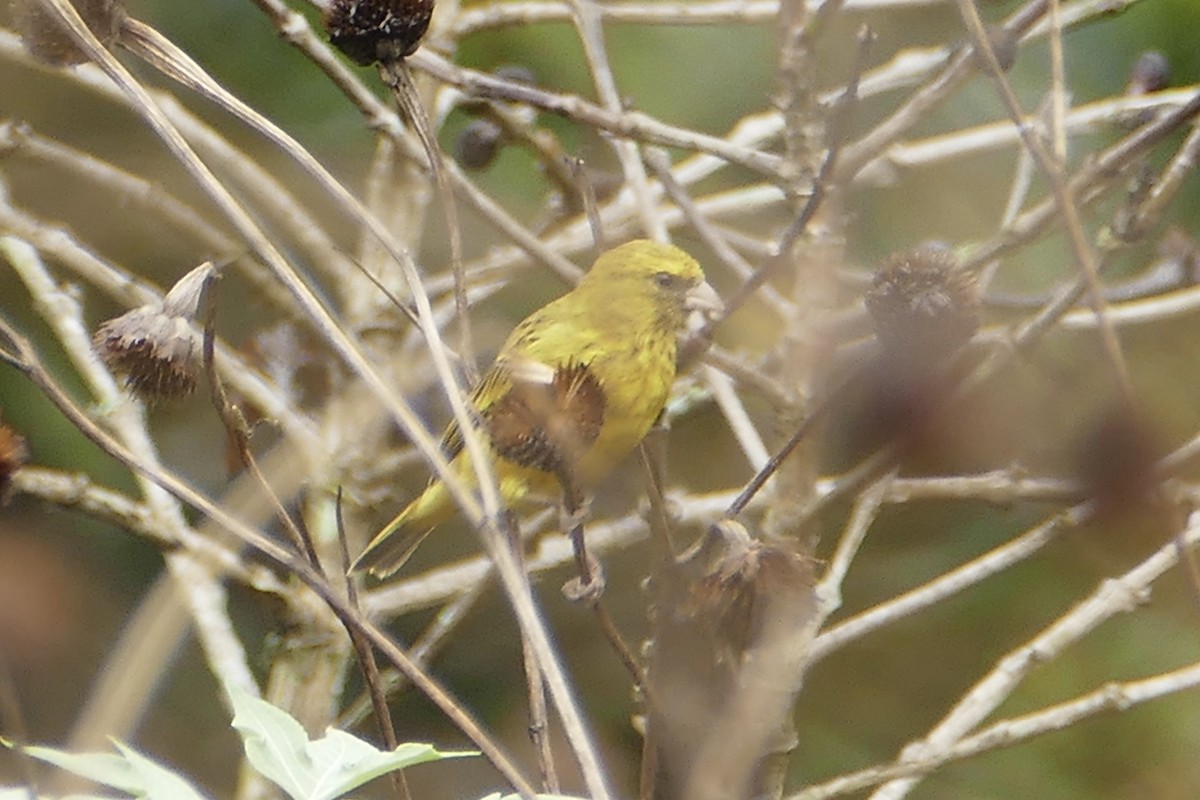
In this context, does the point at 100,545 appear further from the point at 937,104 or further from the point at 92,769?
the point at 92,769

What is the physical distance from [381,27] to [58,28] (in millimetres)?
→ 182

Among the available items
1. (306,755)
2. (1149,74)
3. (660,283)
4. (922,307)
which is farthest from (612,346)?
(306,755)

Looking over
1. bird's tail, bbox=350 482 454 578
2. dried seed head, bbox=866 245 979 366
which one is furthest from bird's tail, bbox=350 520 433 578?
dried seed head, bbox=866 245 979 366

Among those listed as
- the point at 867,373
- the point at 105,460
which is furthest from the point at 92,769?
the point at 105,460

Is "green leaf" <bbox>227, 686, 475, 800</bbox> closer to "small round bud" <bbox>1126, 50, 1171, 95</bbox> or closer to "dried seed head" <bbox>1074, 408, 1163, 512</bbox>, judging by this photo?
"dried seed head" <bbox>1074, 408, 1163, 512</bbox>

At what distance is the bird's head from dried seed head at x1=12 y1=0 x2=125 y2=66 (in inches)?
29.2

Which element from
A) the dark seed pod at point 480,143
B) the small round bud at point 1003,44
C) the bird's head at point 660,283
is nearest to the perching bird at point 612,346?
the bird's head at point 660,283

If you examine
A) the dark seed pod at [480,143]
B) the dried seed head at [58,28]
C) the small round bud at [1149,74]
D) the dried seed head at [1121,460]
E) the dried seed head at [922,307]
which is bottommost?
the dried seed head at [1121,460]

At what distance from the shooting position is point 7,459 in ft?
2.49

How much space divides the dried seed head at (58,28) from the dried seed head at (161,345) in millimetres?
141

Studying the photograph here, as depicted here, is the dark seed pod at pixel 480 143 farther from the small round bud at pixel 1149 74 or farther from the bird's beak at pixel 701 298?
the small round bud at pixel 1149 74

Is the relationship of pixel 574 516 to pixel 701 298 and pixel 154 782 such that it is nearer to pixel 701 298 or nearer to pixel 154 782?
pixel 154 782

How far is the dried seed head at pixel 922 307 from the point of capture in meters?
0.79

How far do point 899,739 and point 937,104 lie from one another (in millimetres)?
1593
